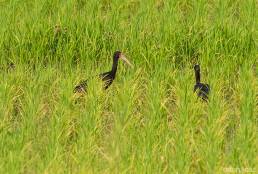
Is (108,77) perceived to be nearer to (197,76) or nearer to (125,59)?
(125,59)

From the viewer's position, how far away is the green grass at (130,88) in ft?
18.6

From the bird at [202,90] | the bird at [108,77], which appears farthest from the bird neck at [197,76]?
the bird at [108,77]

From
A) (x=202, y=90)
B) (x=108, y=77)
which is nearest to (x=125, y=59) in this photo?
→ (x=108, y=77)

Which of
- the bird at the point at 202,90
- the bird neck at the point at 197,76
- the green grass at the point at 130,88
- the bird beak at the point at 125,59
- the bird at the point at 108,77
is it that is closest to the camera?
the green grass at the point at 130,88

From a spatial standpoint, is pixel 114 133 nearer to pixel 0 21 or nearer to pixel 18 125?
pixel 18 125

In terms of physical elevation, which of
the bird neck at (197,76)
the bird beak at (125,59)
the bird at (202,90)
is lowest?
the bird at (202,90)

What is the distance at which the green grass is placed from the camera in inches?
223

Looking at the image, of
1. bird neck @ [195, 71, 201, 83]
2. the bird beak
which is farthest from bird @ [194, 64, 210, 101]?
the bird beak

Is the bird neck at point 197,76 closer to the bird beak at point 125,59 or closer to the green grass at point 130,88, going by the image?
the green grass at point 130,88

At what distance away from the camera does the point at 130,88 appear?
6.67 m

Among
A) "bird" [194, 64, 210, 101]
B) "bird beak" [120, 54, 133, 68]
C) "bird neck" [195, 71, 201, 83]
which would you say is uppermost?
"bird beak" [120, 54, 133, 68]

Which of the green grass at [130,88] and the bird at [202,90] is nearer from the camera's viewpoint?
the green grass at [130,88]

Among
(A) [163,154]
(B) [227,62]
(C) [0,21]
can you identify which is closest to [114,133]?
(A) [163,154]

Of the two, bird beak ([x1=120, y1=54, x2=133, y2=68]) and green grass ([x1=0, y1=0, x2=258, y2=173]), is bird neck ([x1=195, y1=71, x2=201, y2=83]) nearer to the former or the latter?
green grass ([x1=0, y1=0, x2=258, y2=173])
